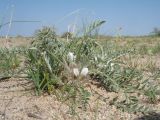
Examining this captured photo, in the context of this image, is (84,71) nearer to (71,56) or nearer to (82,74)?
(82,74)

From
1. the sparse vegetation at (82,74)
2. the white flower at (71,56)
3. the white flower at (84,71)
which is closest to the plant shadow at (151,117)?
the sparse vegetation at (82,74)

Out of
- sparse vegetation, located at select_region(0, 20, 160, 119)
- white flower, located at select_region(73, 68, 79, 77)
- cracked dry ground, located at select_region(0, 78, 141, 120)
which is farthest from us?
white flower, located at select_region(73, 68, 79, 77)

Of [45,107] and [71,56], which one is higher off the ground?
[71,56]

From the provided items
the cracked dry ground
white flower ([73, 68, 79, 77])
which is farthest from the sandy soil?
white flower ([73, 68, 79, 77])

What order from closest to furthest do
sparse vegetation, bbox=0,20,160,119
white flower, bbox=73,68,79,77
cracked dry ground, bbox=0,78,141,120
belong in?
1. cracked dry ground, bbox=0,78,141,120
2. sparse vegetation, bbox=0,20,160,119
3. white flower, bbox=73,68,79,77

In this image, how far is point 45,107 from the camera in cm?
251

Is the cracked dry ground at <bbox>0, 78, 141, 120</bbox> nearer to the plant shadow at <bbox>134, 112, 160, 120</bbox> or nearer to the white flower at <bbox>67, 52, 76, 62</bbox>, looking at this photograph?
the plant shadow at <bbox>134, 112, 160, 120</bbox>

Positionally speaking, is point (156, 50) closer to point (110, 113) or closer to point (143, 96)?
point (143, 96)

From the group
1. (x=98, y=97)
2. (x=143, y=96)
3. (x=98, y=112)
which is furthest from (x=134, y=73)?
(x=98, y=112)

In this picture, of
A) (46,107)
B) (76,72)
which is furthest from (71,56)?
(46,107)

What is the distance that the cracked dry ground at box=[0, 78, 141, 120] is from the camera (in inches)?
94.5

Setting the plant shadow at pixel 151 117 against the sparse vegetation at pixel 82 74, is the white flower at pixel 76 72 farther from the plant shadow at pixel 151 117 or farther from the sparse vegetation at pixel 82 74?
the plant shadow at pixel 151 117

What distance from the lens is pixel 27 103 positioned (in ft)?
8.43

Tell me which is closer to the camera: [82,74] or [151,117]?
[151,117]
